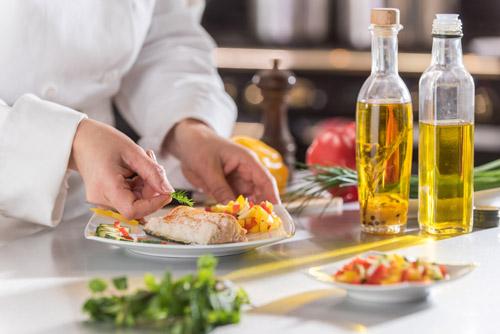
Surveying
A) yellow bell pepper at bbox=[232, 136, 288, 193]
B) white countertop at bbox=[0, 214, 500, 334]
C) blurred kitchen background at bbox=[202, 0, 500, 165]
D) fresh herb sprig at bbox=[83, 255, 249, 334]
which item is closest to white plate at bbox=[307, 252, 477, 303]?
white countertop at bbox=[0, 214, 500, 334]

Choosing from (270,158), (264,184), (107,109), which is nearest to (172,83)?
(107,109)

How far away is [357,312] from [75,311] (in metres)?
0.31

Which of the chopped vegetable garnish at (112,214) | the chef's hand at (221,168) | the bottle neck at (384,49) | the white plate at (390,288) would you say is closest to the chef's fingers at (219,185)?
the chef's hand at (221,168)

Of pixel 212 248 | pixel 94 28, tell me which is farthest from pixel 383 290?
pixel 94 28

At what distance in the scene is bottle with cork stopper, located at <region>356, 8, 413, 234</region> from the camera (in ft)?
4.52

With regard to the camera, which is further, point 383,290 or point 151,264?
point 151,264

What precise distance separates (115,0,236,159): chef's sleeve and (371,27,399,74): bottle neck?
0.42 m

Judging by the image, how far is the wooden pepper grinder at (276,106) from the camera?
1.88 meters

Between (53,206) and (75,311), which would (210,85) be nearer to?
(53,206)

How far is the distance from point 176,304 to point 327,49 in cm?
316

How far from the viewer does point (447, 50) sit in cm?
135

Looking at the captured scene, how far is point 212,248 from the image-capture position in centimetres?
121

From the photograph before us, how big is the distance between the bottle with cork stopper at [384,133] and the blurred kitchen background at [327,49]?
245 centimetres

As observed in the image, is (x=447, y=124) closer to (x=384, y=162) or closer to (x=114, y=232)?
(x=384, y=162)
